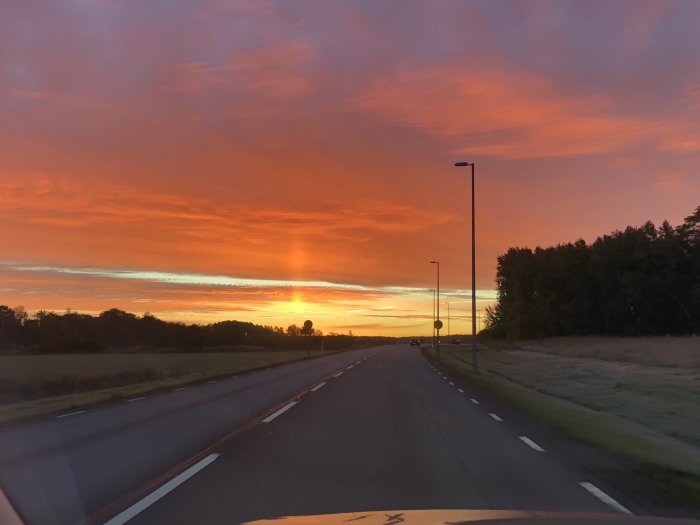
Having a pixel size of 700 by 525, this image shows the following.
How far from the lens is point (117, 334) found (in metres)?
147

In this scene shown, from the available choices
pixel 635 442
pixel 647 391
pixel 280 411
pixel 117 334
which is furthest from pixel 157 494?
pixel 117 334

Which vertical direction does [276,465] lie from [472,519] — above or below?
below

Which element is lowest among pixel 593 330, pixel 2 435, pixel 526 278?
pixel 2 435

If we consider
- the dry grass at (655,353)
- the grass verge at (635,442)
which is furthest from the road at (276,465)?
the dry grass at (655,353)

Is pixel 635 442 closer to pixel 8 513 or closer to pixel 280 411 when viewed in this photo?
pixel 280 411

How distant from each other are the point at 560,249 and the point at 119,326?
93.7 meters

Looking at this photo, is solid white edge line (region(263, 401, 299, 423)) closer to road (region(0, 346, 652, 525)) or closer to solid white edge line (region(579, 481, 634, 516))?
road (region(0, 346, 652, 525))

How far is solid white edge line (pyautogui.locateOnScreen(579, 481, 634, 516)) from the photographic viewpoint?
7.14 metres

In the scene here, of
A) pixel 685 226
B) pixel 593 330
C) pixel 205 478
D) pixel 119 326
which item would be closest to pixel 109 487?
pixel 205 478

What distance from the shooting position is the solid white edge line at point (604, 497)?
714 cm

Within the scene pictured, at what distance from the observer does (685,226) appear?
320 feet

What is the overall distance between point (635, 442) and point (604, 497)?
602 centimetres

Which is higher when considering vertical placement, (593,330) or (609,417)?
(593,330)

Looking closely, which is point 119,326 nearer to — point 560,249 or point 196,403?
point 560,249
